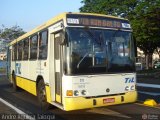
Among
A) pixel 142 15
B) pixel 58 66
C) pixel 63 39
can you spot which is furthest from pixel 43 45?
pixel 142 15

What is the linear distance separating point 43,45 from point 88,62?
8.59 feet

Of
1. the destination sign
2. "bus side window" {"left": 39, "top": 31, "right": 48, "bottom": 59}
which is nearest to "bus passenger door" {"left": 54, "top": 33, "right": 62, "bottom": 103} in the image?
"bus side window" {"left": 39, "top": 31, "right": 48, "bottom": 59}

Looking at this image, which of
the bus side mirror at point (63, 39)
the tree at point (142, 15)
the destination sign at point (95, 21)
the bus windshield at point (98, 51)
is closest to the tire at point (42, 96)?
the bus side mirror at point (63, 39)

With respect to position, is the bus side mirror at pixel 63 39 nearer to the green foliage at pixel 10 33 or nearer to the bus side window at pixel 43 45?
the bus side window at pixel 43 45

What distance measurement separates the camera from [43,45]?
11.9 meters

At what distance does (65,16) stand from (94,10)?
112 ft

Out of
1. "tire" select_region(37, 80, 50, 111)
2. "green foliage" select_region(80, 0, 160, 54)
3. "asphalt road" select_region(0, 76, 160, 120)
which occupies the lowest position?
"asphalt road" select_region(0, 76, 160, 120)

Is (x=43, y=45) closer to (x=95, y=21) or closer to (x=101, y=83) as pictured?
(x=95, y=21)

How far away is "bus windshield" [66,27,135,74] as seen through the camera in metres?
9.66

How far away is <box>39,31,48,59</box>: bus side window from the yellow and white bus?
0.15 m

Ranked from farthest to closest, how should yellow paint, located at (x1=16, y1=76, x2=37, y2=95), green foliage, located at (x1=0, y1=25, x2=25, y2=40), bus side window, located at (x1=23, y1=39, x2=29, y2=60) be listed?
1. green foliage, located at (x1=0, y1=25, x2=25, y2=40)
2. bus side window, located at (x1=23, y1=39, x2=29, y2=60)
3. yellow paint, located at (x1=16, y1=76, x2=37, y2=95)

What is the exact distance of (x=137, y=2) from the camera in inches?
1548

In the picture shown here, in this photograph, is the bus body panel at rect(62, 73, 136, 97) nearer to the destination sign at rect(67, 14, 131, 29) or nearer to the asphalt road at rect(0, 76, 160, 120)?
the asphalt road at rect(0, 76, 160, 120)

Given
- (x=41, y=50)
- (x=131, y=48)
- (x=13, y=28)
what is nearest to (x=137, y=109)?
(x=131, y=48)
